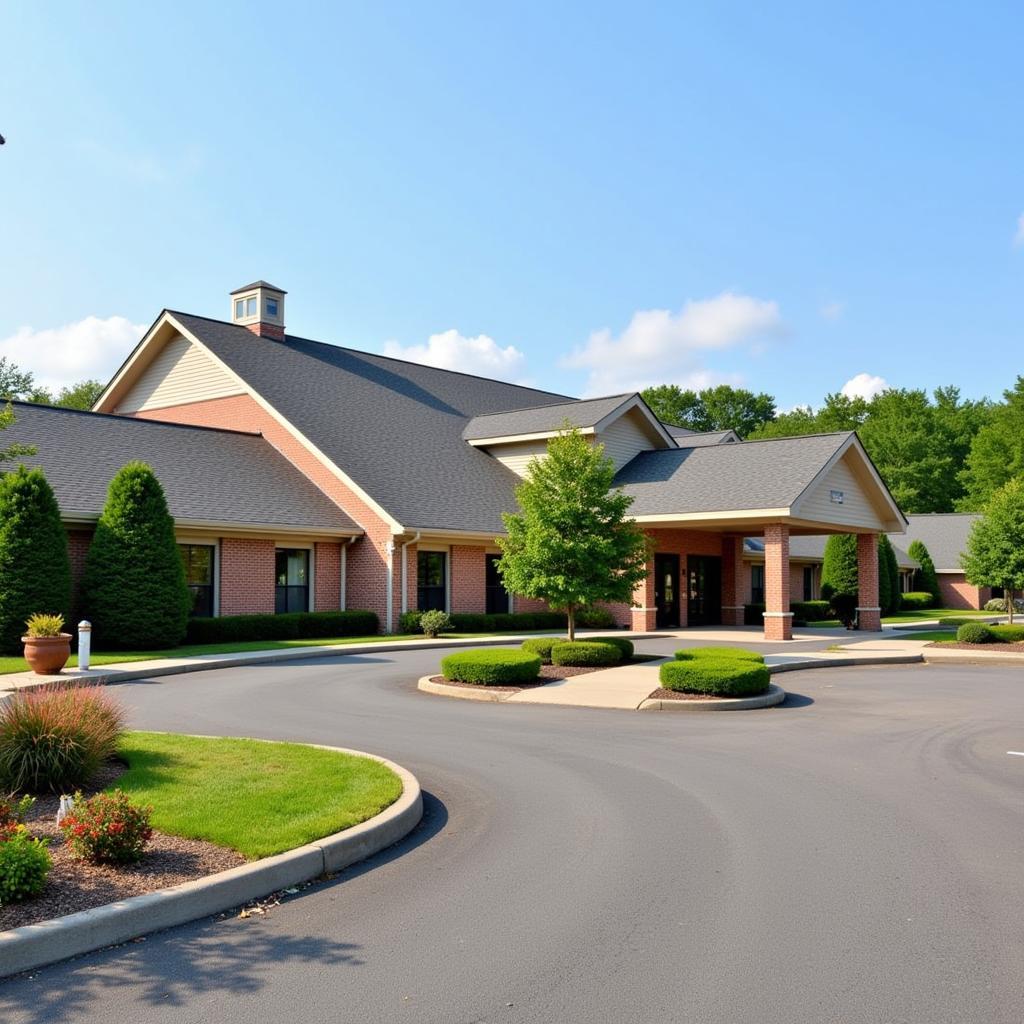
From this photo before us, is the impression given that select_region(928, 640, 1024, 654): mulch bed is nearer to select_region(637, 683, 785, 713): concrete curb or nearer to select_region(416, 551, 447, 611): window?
select_region(637, 683, 785, 713): concrete curb

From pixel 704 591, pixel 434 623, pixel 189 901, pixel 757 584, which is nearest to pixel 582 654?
pixel 434 623

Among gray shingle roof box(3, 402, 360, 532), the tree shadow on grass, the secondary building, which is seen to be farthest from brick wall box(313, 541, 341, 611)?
the tree shadow on grass

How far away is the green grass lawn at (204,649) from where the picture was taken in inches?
749

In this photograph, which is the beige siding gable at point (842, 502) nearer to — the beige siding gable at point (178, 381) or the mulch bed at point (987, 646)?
the mulch bed at point (987, 646)

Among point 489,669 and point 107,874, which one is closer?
point 107,874

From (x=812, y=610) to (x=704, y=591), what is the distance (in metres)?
7.47

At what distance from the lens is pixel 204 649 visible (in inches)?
872

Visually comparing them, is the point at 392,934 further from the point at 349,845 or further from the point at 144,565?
the point at 144,565

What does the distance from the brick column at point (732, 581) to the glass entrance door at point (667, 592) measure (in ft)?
9.97

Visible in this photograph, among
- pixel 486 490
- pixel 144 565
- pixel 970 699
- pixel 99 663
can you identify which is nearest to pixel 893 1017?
pixel 970 699

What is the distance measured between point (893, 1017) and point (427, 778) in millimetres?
5654

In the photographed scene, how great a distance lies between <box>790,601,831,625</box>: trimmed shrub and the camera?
39969 millimetres

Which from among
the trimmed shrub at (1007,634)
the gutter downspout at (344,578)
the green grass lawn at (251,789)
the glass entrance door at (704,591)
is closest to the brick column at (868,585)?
the glass entrance door at (704,591)

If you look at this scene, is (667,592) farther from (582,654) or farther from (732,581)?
(582,654)
